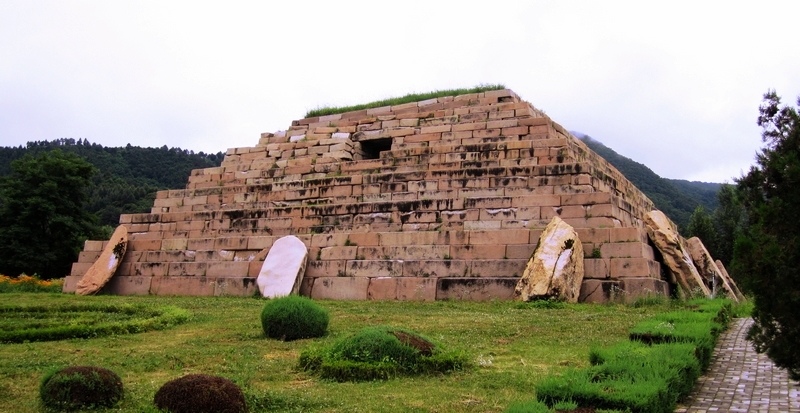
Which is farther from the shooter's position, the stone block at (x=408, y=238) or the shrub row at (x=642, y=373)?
the stone block at (x=408, y=238)

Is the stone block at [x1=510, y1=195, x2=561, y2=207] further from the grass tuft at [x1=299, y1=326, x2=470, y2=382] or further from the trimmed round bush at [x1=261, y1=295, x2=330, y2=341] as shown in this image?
the grass tuft at [x1=299, y1=326, x2=470, y2=382]

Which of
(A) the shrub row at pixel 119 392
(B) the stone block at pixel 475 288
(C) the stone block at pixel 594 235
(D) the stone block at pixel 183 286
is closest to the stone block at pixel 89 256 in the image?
(D) the stone block at pixel 183 286

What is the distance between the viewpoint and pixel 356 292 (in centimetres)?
1330

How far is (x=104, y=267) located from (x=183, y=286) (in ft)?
7.87

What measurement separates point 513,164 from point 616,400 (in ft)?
35.1

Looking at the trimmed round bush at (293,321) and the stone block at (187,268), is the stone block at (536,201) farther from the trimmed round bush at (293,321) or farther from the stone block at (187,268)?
the stone block at (187,268)

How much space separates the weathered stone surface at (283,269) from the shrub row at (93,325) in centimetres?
251

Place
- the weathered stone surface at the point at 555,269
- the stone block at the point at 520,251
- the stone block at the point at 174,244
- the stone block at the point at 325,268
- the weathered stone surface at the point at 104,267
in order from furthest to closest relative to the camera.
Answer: the stone block at the point at 174,244 → the weathered stone surface at the point at 104,267 → the stone block at the point at 325,268 → the stone block at the point at 520,251 → the weathered stone surface at the point at 555,269

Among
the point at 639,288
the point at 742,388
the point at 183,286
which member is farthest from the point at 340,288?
the point at 742,388

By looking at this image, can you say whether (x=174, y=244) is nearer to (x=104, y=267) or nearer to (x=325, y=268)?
(x=104, y=267)

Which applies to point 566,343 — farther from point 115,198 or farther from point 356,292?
point 115,198

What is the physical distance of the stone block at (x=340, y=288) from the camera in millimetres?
13266

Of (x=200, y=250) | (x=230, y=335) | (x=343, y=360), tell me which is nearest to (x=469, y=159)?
(x=200, y=250)

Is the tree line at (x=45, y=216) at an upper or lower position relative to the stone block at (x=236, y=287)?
upper
